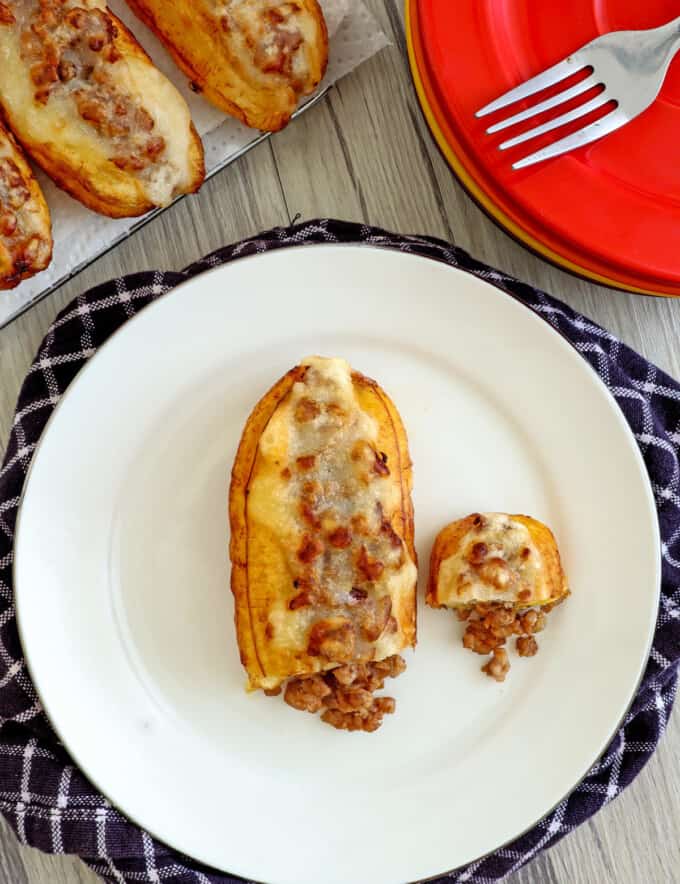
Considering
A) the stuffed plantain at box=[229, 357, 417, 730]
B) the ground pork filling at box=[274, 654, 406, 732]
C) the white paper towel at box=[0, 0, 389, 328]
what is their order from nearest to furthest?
the stuffed plantain at box=[229, 357, 417, 730], the ground pork filling at box=[274, 654, 406, 732], the white paper towel at box=[0, 0, 389, 328]

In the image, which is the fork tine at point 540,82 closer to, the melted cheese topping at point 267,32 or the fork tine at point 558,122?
the fork tine at point 558,122

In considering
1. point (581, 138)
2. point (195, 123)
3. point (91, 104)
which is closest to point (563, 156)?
point (581, 138)

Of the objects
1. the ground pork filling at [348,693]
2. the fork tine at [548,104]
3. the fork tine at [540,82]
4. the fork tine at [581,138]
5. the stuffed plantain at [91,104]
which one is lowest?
the ground pork filling at [348,693]

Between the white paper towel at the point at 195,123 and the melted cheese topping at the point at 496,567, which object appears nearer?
the melted cheese topping at the point at 496,567

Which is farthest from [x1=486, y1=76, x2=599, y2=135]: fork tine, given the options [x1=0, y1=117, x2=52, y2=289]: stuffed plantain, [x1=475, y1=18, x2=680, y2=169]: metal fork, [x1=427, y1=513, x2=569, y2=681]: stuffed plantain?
[x1=0, y1=117, x2=52, y2=289]: stuffed plantain

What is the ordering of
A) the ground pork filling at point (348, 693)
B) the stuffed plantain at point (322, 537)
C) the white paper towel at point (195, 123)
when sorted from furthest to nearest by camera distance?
the white paper towel at point (195, 123) < the ground pork filling at point (348, 693) < the stuffed plantain at point (322, 537)

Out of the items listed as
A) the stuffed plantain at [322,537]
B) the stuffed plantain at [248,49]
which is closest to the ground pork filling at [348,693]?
the stuffed plantain at [322,537]

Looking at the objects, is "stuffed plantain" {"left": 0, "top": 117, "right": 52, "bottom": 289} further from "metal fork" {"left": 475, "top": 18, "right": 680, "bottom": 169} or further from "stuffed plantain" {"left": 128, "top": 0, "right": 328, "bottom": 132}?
"metal fork" {"left": 475, "top": 18, "right": 680, "bottom": 169}
